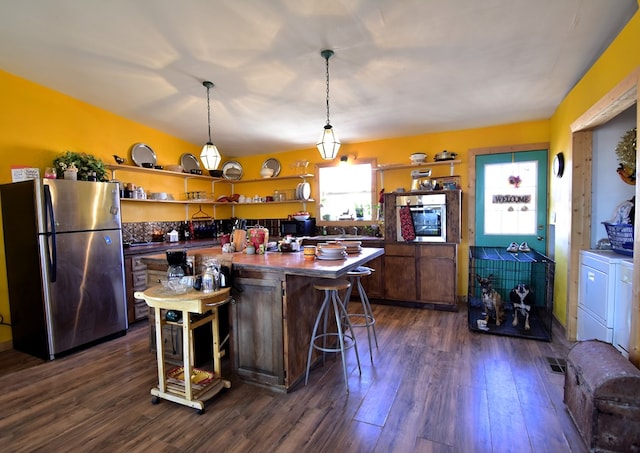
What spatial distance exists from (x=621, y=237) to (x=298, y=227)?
3.90 metres

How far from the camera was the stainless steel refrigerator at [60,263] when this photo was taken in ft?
9.39

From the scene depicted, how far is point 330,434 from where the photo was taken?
184cm

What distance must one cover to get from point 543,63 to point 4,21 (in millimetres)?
4443

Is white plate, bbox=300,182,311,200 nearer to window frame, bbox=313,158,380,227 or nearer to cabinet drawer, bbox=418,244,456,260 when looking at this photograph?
window frame, bbox=313,158,380,227

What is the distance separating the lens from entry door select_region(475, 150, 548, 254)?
4.07 meters

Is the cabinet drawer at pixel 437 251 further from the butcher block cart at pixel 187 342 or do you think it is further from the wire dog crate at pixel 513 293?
the butcher block cart at pixel 187 342

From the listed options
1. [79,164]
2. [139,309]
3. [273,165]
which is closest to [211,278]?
[139,309]

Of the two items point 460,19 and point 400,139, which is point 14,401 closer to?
point 460,19

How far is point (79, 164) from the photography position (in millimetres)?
3342

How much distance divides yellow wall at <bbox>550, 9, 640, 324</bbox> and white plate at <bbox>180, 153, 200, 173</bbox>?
→ 5092mm

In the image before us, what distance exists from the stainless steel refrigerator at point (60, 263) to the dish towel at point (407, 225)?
3.49m

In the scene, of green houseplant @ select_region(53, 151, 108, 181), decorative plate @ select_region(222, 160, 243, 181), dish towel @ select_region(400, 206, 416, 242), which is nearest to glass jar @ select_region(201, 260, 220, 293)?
green houseplant @ select_region(53, 151, 108, 181)

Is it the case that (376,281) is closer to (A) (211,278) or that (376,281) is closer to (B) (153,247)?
(A) (211,278)

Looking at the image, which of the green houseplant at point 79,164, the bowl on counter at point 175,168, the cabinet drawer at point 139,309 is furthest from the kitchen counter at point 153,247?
the bowl on counter at point 175,168
